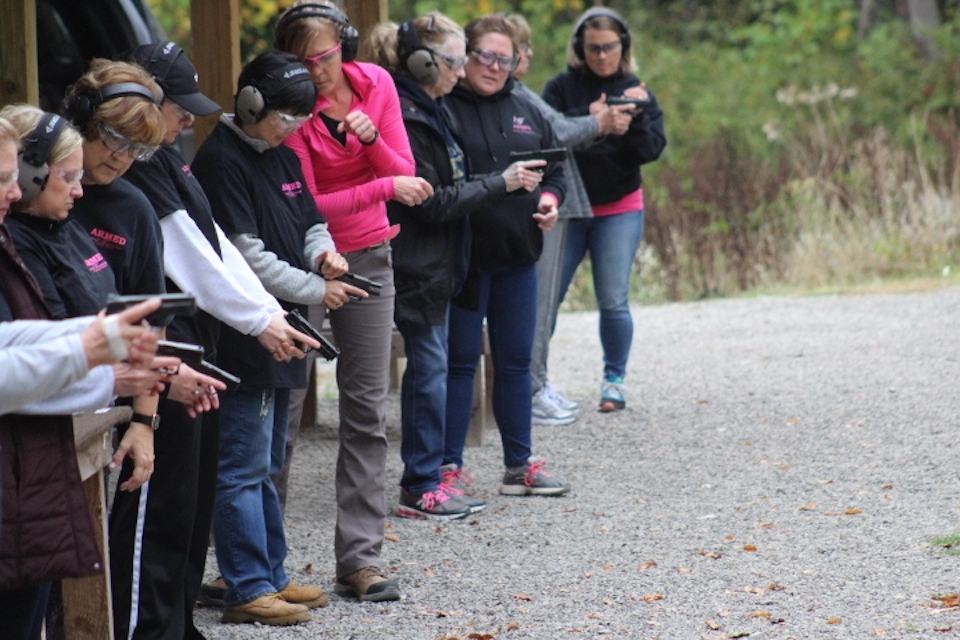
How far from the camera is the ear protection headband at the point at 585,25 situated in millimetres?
7527

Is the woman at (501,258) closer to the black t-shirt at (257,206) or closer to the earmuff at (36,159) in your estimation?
the black t-shirt at (257,206)

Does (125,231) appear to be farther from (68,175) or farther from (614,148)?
(614,148)

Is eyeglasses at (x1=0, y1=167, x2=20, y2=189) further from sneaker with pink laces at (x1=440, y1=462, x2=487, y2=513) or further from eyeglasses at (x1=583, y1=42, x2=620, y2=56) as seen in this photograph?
eyeglasses at (x1=583, y1=42, x2=620, y2=56)

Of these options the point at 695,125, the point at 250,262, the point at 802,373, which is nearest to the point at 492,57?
the point at 250,262

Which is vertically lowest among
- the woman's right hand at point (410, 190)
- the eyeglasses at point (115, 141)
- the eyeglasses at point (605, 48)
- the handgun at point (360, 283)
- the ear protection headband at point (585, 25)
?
the handgun at point (360, 283)

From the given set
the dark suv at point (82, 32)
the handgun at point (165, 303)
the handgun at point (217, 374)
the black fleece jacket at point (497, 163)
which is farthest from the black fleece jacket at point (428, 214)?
the dark suv at point (82, 32)

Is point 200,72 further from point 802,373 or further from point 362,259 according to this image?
point 802,373

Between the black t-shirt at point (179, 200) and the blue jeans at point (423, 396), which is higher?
the black t-shirt at point (179, 200)

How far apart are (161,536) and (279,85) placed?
4.62 feet

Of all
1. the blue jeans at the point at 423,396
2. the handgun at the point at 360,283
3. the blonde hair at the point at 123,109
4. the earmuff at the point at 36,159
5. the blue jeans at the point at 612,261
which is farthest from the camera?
the blue jeans at the point at 612,261

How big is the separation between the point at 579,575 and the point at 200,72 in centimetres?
251

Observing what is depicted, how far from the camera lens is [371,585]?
15.9ft

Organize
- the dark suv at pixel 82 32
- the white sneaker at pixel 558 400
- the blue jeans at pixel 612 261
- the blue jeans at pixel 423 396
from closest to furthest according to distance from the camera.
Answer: the blue jeans at pixel 423 396 < the blue jeans at pixel 612 261 < the white sneaker at pixel 558 400 < the dark suv at pixel 82 32

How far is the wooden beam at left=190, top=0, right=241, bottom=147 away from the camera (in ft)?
18.6
